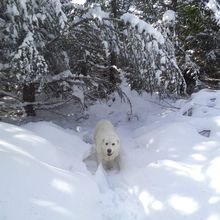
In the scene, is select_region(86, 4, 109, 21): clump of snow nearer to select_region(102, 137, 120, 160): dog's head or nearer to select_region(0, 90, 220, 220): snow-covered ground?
select_region(0, 90, 220, 220): snow-covered ground

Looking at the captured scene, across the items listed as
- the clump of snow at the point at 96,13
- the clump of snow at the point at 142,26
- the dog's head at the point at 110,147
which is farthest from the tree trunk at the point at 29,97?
the dog's head at the point at 110,147

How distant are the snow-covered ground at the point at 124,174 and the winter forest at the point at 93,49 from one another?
1224 millimetres

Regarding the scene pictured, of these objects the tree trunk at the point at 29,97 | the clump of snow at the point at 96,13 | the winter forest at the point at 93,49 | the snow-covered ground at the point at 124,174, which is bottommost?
the snow-covered ground at the point at 124,174

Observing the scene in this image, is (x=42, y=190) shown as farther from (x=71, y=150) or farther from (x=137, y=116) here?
(x=137, y=116)

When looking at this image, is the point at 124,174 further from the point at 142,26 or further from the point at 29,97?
the point at 29,97

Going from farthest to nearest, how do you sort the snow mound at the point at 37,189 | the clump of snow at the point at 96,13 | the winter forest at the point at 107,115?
Answer: the clump of snow at the point at 96,13 → the winter forest at the point at 107,115 → the snow mound at the point at 37,189

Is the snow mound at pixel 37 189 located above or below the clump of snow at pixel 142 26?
below

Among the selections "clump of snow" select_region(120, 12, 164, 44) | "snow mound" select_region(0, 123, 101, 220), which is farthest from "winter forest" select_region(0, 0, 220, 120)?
"snow mound" select_region(0, 123, 101, 220)

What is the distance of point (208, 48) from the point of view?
11.0 m

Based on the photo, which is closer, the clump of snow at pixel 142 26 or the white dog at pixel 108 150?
the white dog at pixel 108 150

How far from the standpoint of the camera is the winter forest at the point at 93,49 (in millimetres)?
7363

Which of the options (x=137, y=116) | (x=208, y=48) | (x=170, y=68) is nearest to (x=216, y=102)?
(x=170, y=68)

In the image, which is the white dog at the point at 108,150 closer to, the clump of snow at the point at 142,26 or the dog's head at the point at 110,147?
the dog's head at the point at 110,147

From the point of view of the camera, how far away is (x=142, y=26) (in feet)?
26.1
